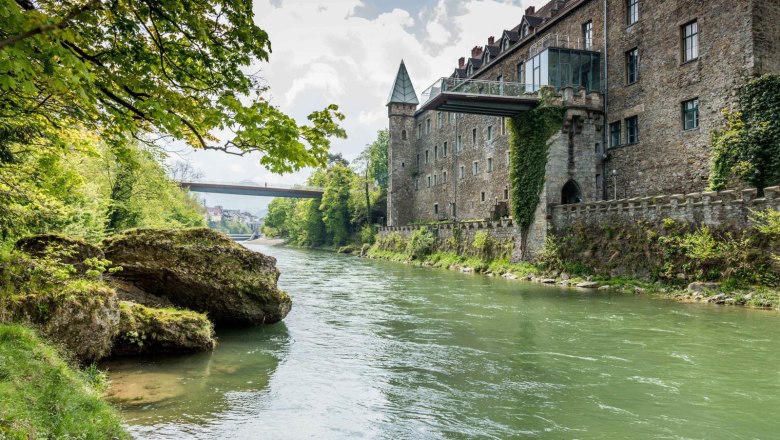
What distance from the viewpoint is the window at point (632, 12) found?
25.7 m

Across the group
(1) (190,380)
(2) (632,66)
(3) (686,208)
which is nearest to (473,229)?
(2) (632,66)

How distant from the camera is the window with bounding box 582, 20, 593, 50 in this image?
95.6 ft

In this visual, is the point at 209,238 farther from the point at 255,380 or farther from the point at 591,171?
the point at 591,171

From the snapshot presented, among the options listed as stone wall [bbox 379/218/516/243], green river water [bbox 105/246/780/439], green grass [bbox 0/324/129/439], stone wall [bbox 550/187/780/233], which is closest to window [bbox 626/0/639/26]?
stone wall [bbox 550/187/780/233]

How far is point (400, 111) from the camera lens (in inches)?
2269

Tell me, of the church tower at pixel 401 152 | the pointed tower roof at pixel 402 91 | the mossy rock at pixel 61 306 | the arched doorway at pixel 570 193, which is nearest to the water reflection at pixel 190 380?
A: the mossy rock at pixel 61 306

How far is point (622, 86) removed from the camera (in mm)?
26844

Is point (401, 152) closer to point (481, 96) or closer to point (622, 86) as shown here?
point (481, 96)

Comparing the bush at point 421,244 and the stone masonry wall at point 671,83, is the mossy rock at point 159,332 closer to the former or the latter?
the stone masonry wall at point 671,83

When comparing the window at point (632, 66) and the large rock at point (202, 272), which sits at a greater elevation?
the window at point (632, 66)

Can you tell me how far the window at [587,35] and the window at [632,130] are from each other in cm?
535

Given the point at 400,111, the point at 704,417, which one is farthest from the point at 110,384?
the point at 400,111

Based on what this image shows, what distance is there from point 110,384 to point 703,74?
24146 mm

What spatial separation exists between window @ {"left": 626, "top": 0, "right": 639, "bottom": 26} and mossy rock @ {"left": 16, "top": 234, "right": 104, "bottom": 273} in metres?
26.2
